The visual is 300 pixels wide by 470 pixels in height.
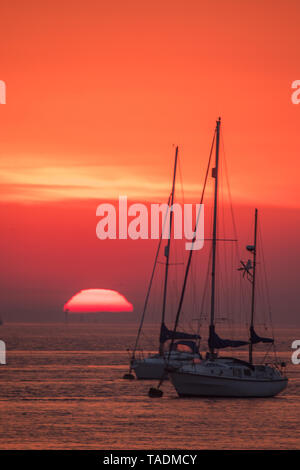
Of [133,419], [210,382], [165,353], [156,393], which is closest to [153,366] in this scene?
[165,353]

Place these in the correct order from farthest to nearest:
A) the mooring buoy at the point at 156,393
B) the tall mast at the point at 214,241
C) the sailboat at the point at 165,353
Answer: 1. the sailboat at the point at 165,353
2. the mooring buoy at the point at 156,393
3. the tall mast at the point at 214,241

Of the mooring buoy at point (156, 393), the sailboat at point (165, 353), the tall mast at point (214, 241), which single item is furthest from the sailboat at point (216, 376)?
the sailboat at point (165, 353)

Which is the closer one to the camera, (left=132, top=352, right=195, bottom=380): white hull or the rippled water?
the rippled water

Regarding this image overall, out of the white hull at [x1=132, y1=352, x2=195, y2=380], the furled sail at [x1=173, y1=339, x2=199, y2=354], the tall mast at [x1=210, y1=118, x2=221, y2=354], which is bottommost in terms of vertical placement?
the white hull at [x1=132, y1=352, x2=195, y2=380]

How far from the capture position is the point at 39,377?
326 feet

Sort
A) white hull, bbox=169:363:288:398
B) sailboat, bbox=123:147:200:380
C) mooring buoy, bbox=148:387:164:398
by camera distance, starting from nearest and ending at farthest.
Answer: white hull, bbox=169:363:288:398 → mooring buoy, bbox=148:387:164:398 → sailboat, bbox=123:147:200:380

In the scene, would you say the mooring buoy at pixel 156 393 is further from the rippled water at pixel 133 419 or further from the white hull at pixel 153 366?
the white hull at pixel 153 366

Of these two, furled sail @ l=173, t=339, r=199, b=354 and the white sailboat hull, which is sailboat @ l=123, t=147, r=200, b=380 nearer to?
furled sail @ l=173, t=339, r=199, b=354

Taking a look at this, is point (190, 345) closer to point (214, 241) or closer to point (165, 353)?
point (165, 353)

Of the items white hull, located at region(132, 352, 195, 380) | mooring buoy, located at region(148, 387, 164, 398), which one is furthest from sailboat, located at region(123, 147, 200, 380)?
mooring buoy, located at region(148, 387, 164, 398)

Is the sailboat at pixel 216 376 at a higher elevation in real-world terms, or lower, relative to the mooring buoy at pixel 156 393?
higher
